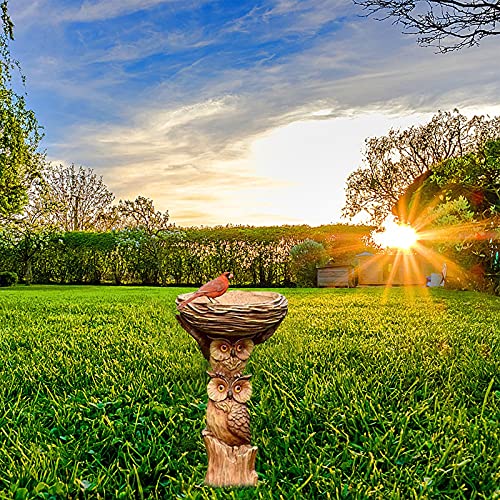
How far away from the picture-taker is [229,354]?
2010 mm

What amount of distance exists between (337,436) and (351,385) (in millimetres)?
691

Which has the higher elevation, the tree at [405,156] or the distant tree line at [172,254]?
the tree at [405,156]

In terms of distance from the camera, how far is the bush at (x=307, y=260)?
1307cm

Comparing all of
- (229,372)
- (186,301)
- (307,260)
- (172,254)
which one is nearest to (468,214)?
(307,260)

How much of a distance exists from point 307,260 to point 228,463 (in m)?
11.2

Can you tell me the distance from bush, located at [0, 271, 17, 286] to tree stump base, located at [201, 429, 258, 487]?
15.1m

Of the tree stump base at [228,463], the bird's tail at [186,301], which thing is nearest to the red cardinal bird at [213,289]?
the bird's tail at [186,301]

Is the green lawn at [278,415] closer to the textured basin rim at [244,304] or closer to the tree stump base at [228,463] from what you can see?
the tree stump base at [228,463]

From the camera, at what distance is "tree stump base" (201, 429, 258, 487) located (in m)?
2.08

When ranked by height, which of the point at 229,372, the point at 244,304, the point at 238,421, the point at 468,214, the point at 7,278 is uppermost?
the point at 468,214

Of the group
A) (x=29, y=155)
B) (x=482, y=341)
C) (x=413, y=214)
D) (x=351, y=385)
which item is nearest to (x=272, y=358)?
(x=351, y=385)

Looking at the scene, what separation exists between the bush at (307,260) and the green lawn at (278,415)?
7979 millimetres

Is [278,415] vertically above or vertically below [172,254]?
below

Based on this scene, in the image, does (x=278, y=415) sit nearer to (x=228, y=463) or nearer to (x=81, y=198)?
(x=228, y=463)
